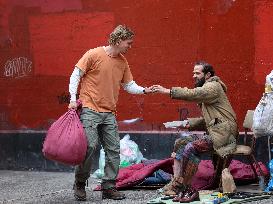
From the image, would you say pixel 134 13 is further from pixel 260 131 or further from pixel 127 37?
pixel 260 131

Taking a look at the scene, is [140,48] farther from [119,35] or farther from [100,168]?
[119,35]

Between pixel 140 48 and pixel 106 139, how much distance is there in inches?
92.0

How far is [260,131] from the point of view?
7516 mm

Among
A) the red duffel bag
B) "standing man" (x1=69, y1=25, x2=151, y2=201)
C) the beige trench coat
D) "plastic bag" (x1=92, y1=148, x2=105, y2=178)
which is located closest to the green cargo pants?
"standing man" (x1=69, y1=25, x2=151, y2=201)

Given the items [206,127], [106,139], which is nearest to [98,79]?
[106,139]

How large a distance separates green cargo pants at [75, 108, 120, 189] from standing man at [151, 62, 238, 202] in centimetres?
60

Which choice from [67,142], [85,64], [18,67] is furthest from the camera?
[18,67]

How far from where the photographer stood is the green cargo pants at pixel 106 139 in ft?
23.6

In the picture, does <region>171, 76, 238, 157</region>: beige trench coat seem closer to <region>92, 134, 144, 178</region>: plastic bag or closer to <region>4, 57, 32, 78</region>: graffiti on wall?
<region>92, 134, 144, 178</region>: plastic bag

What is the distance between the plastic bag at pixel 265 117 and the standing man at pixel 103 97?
1.22 m

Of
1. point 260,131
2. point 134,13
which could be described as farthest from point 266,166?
point 134,13

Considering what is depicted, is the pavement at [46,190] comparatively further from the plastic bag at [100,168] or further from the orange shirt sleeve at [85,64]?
the orange shirt sleeve at [85,64]

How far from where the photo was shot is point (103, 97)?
23.9ft

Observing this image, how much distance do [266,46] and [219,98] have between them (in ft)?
5.22
